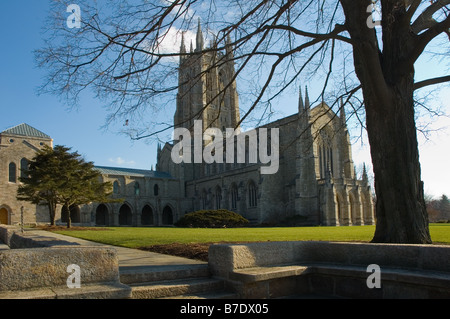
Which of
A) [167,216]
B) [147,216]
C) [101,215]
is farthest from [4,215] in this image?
[167,216]

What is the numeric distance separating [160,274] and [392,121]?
4.78 metres

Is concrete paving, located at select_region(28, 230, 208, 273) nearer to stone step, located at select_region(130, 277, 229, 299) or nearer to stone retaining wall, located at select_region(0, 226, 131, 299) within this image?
stone step, located at select_region(130, 277, 229, 299)

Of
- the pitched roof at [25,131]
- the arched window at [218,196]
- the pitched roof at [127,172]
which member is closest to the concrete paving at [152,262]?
the pitched roof at [25,131]

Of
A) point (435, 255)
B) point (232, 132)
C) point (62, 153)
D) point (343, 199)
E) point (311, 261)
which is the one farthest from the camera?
point (343, 199)

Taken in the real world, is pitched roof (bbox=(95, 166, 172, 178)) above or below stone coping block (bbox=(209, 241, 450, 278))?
above

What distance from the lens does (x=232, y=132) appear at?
8.30 meters

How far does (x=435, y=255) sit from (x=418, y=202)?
235 centimetres

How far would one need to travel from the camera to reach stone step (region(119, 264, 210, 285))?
14.7ft

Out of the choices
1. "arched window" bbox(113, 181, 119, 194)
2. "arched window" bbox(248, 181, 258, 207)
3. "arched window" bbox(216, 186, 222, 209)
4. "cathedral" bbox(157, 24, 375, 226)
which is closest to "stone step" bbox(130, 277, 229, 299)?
"cathedral" bbox(157, 24, 375, 226)

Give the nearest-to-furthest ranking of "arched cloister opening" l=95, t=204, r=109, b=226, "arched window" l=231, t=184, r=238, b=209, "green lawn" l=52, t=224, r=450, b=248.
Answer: "green lawn" l=52, t=224, r=450, b=248
"arched window" l=231, t=184, r=238, b=209
"arched cloister opening" l=95, t=204, r=109, b=226

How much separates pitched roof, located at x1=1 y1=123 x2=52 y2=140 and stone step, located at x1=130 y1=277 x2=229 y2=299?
154 feet

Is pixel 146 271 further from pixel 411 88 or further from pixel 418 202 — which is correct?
pixel 411 88

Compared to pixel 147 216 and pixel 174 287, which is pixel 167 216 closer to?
pixel 147 216
